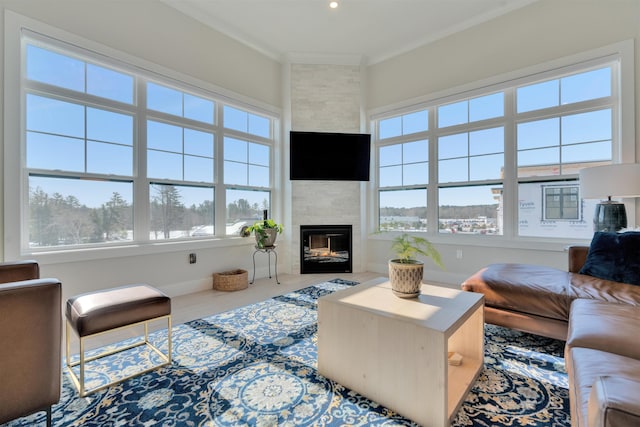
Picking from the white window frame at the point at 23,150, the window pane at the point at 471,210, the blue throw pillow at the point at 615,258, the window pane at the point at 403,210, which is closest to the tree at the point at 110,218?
the white window frame at the point at 23,150

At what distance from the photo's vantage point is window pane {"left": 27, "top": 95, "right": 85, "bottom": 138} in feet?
8.14

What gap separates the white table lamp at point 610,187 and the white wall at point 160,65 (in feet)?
12.8

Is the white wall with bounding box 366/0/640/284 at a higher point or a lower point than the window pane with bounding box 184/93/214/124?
higher

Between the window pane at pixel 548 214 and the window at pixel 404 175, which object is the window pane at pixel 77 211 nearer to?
the window at pixel 404 175

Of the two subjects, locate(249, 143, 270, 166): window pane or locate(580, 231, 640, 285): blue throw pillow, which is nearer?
locate(580, 231, 640, 285): blue throw pillow

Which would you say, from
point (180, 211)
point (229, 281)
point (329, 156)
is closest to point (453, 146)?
point (329, 156)

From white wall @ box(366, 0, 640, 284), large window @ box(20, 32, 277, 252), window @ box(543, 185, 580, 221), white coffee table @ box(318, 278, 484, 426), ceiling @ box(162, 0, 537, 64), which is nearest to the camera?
white coffee table @ box(318, 278, 484, 426)

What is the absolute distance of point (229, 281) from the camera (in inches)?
140

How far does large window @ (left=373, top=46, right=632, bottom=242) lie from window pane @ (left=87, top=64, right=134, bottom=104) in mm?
3445

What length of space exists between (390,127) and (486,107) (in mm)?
1376

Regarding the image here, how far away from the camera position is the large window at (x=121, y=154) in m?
2.53

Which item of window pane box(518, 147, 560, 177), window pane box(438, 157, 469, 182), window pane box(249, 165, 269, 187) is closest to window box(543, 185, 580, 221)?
window pane box(518, 147, 560, 177)

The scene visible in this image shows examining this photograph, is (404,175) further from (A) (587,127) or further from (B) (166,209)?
(B) (166,209)

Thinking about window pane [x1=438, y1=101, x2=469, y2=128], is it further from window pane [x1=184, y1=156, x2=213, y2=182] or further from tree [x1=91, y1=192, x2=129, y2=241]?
tree [x1=91, y1=192, x2=129, y2=241]
